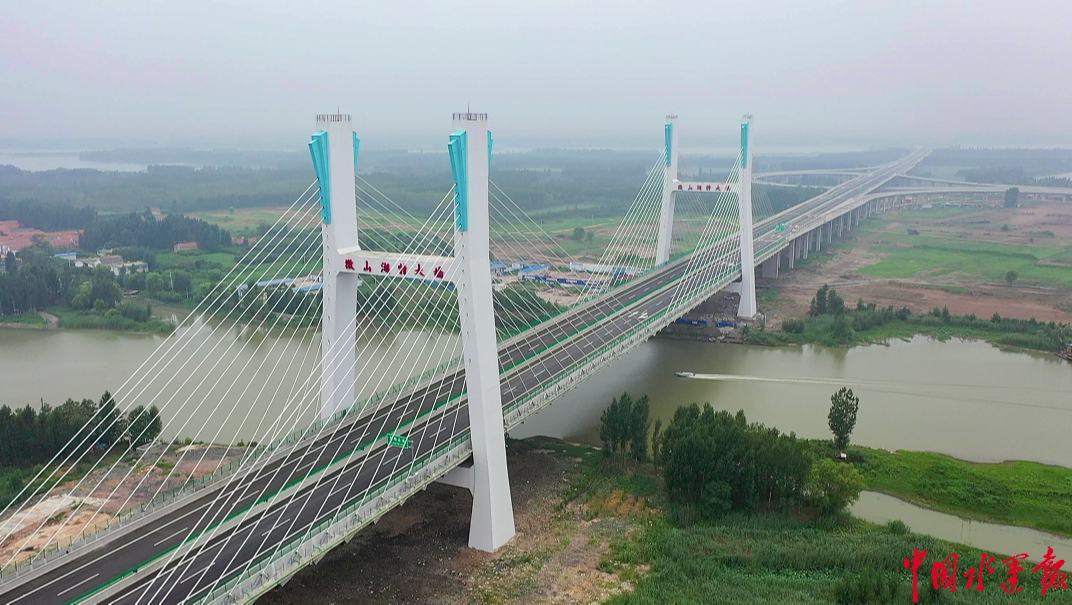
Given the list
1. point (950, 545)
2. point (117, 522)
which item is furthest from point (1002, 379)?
point (117, 522)

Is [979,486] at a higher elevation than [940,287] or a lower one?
lower

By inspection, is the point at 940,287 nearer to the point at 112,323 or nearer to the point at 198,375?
the point at 198,375

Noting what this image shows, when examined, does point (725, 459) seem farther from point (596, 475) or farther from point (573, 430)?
point (573, 430)

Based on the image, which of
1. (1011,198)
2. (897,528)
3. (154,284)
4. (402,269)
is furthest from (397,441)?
(1011,198)

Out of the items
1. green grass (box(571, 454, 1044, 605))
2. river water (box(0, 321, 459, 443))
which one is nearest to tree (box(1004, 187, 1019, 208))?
river water (box(0, 321, 459, 443))

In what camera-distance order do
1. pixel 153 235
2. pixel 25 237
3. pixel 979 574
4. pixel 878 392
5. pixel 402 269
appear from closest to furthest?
pixel 979 574 → pixel 402 269 → pixel 878 392 → pixel 153 235 → pixel 25 237

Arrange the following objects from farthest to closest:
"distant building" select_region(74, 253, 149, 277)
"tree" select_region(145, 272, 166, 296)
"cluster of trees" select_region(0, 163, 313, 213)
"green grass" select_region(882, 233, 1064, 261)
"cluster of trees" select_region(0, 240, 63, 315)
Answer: "cluster of trees" select_region(0, 163, 313, 213) < "green grass" select_region(882, 233, 1064, 261) < "distant building" select_region(74, 253, 149, 277) < "tree" select_region(145, 272, 166, 296) < "cluster of trees" select_region(0, 240, 63, 315)

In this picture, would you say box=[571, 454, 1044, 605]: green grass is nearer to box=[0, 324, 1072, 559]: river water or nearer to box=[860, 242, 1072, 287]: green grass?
box=[0, 324, 1072, 559]: river water
